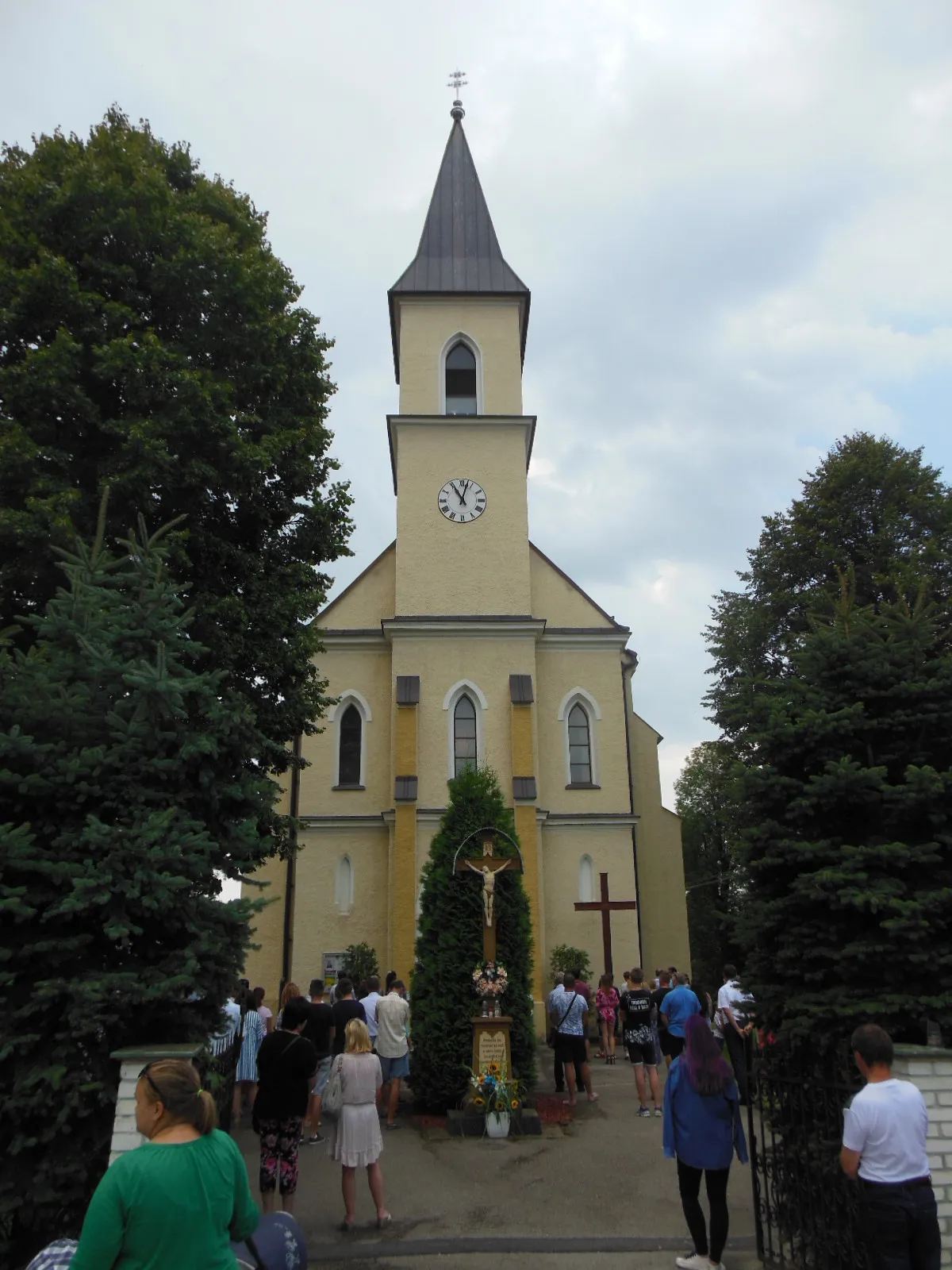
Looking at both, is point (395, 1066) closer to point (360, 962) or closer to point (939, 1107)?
point (939, 1107)

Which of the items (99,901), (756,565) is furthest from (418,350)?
(99,901)

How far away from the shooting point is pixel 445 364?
25.6 m

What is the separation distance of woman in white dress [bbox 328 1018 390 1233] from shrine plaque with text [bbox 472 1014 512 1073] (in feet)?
12.4

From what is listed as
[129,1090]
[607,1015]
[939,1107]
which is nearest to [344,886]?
[607,1015]

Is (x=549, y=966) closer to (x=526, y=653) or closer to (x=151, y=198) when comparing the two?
(x=526, y=653)

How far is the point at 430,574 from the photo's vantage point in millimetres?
23516

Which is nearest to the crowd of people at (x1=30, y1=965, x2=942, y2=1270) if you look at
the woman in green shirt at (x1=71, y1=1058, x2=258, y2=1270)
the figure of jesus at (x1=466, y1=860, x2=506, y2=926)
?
the woman in green shirt at (x1=71, y1=1058, x2=258, y2=1270)

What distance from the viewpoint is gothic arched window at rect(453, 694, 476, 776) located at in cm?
2236

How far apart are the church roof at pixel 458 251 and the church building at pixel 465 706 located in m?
0.11

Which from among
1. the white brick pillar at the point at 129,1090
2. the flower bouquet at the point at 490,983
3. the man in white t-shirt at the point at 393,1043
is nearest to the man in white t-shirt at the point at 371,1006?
the man in white t-shirt at the point at 393,1043

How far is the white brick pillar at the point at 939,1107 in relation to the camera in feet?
18.1

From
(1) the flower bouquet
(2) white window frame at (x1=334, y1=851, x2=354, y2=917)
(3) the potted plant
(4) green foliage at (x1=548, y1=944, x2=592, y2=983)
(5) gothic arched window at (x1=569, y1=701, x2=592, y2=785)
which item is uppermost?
(5) gothic arched window at (x1=569, y1=701, x2=592, y2=785)

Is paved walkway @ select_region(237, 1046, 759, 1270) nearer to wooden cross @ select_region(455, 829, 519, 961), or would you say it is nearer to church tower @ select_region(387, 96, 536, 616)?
wooden cross @ select_region(455, 829, 519, 961)

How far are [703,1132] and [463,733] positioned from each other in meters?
16.3
